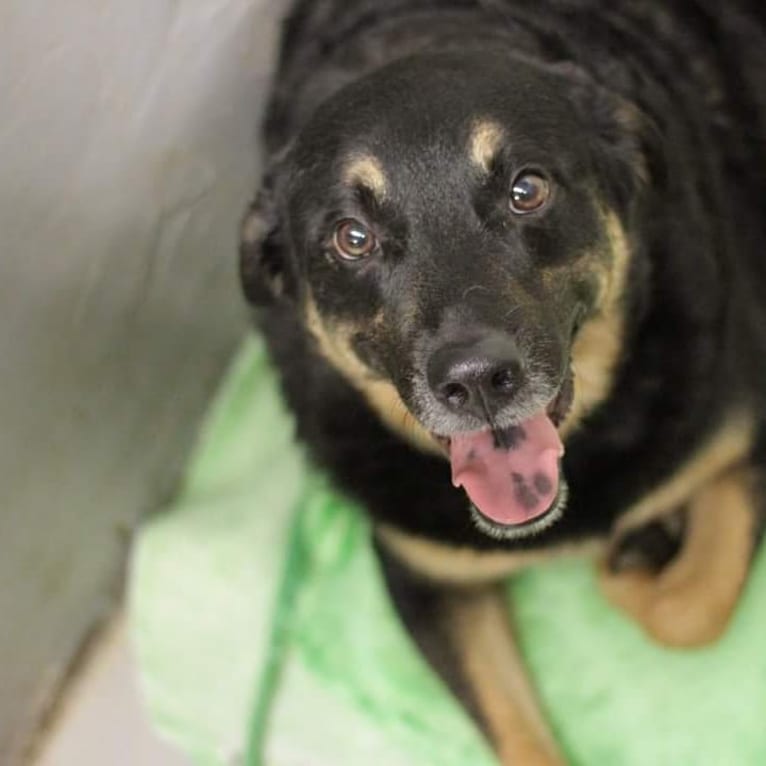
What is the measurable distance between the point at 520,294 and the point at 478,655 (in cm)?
66

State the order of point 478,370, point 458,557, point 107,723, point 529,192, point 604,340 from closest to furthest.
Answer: point 478,370, point 529,192, point 604,340, point 458,557, point 107,723

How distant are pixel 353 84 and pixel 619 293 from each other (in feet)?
1.36

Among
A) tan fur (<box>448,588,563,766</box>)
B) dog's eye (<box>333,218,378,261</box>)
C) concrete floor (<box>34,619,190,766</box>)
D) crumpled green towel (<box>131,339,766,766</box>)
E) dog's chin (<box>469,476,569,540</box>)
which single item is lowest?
concrete floor (<box>34,619,190,766</box>)

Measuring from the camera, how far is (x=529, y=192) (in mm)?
1416

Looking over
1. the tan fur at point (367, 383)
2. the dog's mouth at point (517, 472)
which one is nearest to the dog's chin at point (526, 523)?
the dog's mouth at point (517, 472)

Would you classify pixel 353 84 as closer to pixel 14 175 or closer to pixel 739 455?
pixel 14 175

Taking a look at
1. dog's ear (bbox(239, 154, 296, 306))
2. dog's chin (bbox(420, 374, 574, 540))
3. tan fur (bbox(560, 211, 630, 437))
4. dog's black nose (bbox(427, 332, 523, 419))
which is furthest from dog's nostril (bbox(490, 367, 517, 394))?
dog's ear (bbox(239, 154, 296, 306))

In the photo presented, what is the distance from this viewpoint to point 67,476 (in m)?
2.05

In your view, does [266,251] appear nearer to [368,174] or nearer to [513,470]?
[368,174]

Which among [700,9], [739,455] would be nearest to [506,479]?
[739,455]

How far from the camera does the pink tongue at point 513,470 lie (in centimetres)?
147

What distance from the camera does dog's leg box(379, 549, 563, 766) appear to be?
1.73 m

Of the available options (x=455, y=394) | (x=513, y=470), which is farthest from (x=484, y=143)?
(x=513, y=470)

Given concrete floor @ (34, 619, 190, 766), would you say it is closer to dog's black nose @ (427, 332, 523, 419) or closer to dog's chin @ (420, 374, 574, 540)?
dog's chin @ (420, 374, 574, 540)
